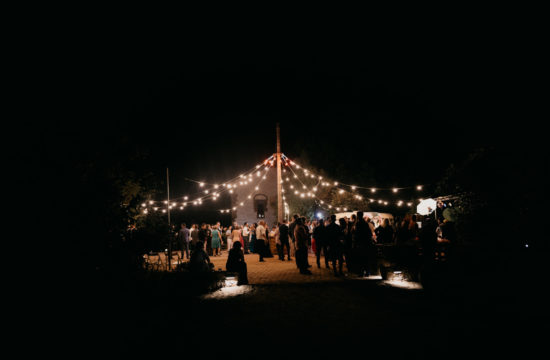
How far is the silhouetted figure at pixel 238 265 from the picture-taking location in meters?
8.06

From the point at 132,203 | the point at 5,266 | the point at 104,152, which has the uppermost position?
the point at 104,152

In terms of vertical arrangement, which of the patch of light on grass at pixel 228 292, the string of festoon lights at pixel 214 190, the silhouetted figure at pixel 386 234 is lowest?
the patch of light on grass at pixel 228 292

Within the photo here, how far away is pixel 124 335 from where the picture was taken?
15.1ft

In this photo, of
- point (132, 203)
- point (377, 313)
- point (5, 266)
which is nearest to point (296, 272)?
point (377, 313)

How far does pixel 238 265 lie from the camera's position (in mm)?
8102

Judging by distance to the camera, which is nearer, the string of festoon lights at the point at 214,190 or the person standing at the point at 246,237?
the string of festoon lights at the point at 214,190

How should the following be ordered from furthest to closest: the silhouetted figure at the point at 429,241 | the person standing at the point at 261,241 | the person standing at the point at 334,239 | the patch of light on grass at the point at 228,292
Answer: the person standing at the point at 261,241, the person standing at the point at 334,239, the silhouetted figure at the point at 429,241, the patch of light on grass at the point at 228,292

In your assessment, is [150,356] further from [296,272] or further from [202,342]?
[296,272]

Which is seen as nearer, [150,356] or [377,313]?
[150,356]

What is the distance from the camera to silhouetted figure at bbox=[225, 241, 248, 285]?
8062mm

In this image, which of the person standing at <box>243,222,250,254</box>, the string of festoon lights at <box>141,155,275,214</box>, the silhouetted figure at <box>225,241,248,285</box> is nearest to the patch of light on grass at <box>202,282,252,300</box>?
the silhouetted figure at <box>225,241,248,285</box>

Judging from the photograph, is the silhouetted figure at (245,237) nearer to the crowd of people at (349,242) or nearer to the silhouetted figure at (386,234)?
the crowd of people at (349,242)

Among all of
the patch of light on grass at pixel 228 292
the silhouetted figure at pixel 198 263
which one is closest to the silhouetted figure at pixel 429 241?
the patch of light on grass at pixel 228 292

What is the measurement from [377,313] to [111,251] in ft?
15.4
